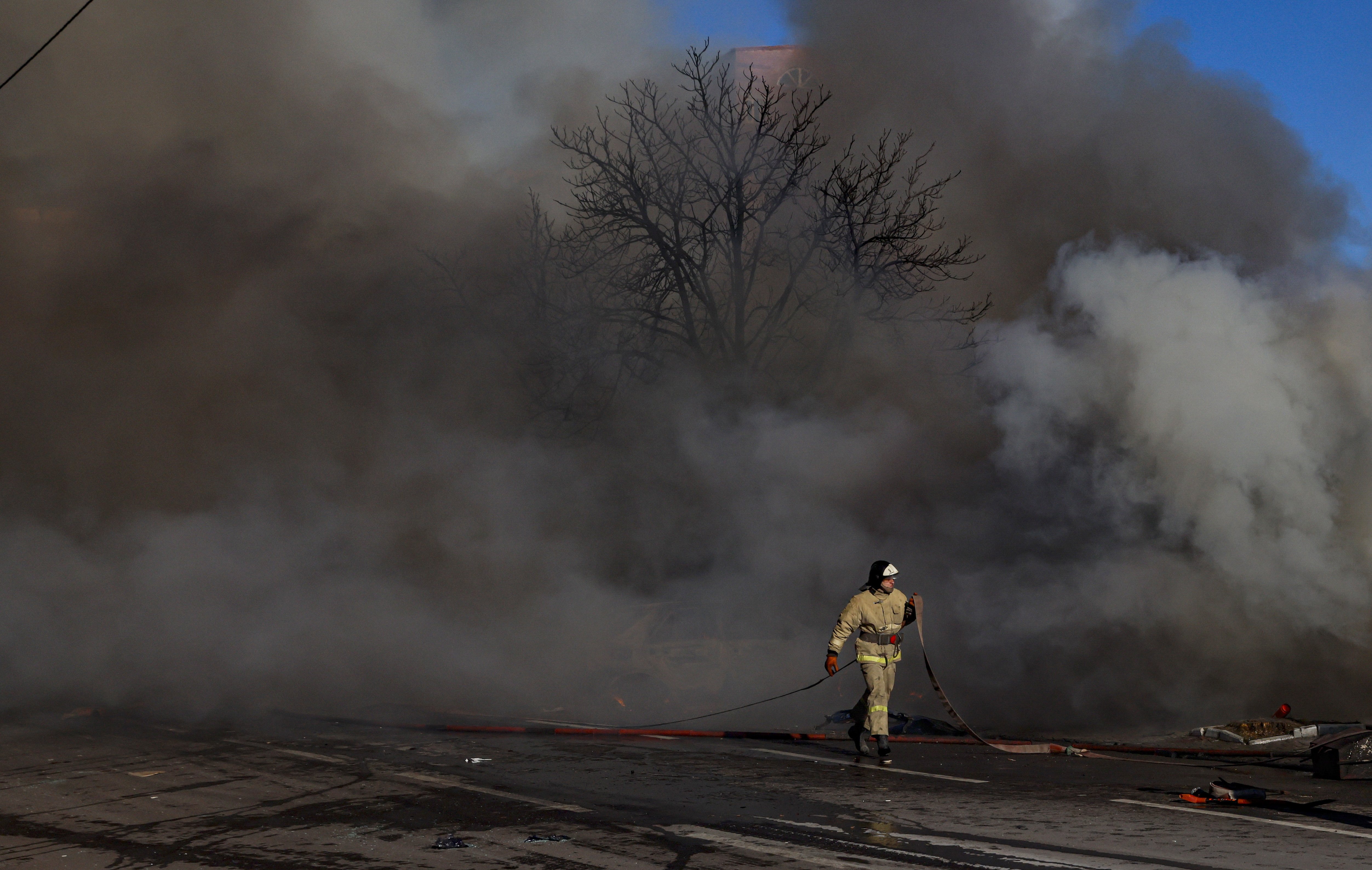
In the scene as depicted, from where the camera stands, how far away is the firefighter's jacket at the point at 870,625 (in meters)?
7.79

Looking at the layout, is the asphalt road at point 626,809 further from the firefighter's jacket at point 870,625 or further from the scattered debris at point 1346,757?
the firefighter's jacket at point 870,625

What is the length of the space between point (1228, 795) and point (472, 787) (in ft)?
12.5

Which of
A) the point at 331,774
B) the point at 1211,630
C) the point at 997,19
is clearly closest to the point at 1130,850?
the point at 331,774

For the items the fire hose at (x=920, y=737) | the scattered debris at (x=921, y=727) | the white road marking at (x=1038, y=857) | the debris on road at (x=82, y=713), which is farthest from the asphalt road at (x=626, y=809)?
the debris on road at (x=82, y=713)

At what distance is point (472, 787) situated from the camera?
622cm

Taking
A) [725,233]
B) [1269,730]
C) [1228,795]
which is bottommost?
[1228,795]

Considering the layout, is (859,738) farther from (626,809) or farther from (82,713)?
(82,713)

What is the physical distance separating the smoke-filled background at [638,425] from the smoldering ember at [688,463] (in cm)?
5

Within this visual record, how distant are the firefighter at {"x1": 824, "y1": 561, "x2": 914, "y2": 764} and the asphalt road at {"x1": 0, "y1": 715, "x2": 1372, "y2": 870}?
320 millimetres

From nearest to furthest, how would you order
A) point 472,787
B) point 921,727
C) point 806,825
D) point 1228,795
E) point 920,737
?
point 806,825 < point 1228,795 < point 472,787 < point 920,737 < point 921,727

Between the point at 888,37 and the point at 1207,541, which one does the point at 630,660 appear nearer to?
the point at 1207,541

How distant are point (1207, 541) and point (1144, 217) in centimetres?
346

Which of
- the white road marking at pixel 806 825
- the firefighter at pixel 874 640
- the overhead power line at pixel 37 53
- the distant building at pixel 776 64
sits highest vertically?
the distant building at pixel 776 64

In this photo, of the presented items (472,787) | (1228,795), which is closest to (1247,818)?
(1228,795)
